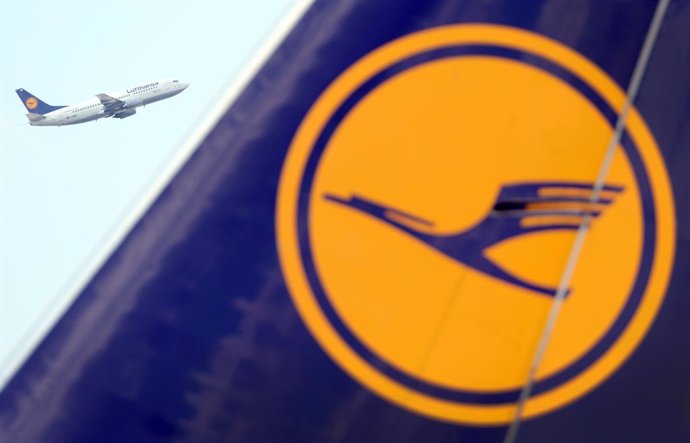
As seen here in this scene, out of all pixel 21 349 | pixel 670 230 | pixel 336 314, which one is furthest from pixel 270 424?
pixel 670 230

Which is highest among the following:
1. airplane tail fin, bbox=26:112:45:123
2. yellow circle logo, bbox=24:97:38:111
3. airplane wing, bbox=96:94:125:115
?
airplane wing, bbox=96:94:125:115

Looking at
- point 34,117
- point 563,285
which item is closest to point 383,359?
point 563,285

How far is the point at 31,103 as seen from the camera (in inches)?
1672

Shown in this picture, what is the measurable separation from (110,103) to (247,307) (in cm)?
3703

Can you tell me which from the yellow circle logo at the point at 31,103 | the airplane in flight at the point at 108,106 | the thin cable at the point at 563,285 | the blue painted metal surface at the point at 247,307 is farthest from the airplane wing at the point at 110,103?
the thin cable at the point at 563,285

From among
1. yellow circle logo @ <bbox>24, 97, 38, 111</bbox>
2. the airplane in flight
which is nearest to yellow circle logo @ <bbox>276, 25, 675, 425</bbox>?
the airplane in flight

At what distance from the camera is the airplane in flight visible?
38000 millimetres

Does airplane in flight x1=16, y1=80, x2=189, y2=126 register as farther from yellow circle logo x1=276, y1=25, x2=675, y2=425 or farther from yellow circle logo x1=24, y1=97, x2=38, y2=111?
yellow circle logo x1=276, y1=25, x2=675, y2=425

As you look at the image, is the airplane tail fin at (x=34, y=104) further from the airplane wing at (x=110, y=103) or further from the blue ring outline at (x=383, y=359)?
the blue ring outline at (x=383, y=359)

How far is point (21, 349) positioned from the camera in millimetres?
Answer: 2576

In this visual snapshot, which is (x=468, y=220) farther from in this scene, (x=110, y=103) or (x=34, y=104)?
(x=34, y=104)

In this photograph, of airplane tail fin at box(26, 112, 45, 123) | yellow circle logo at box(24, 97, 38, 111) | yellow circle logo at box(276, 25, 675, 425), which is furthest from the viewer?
yellow circle logo at box(24, 97, 38, 111)

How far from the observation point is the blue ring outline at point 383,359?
2.52 m

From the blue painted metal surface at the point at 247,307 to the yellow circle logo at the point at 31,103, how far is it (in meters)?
42.1
